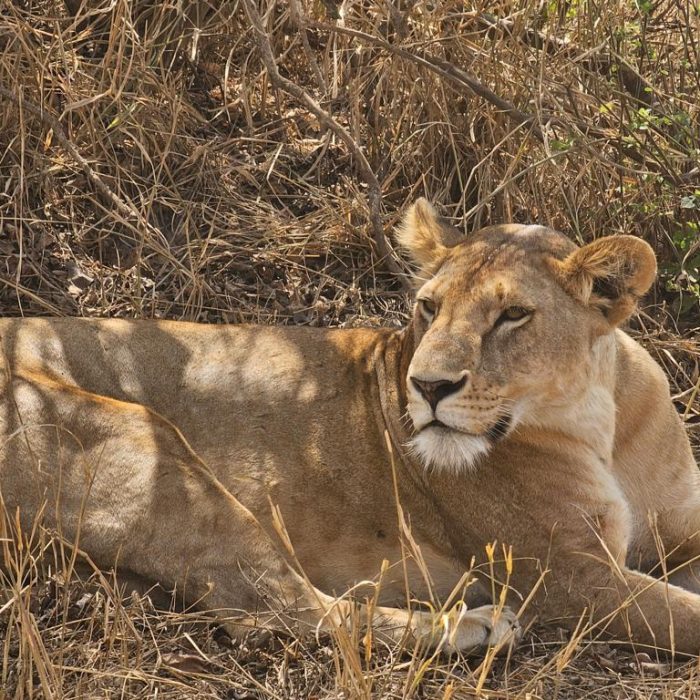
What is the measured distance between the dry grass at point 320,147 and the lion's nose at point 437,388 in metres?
2.00

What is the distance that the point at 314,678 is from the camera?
3.88m

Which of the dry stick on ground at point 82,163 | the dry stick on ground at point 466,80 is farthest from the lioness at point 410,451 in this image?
the dry stick on ground at point 466,80

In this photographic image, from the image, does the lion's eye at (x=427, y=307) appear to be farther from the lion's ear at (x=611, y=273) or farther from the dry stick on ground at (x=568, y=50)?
the dry stick on ground at (x=568, y=50)

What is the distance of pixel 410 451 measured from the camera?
171 inches

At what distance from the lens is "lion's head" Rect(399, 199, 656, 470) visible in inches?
152

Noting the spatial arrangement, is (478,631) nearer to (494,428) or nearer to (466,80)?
(494,428)

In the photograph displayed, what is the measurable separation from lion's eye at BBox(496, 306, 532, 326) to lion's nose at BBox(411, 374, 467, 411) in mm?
282

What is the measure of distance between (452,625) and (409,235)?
4.58 feet

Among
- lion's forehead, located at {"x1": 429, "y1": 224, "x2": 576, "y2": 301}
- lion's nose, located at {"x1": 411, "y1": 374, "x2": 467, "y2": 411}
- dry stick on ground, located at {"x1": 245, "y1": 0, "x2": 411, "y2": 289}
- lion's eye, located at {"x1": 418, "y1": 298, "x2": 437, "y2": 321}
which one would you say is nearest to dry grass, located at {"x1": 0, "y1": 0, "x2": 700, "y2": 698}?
dry stick on ground, located at {"x1": 245, "y1": 0, "x2": 411, "y2": 289}

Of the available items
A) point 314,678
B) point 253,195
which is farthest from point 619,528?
point 253,195

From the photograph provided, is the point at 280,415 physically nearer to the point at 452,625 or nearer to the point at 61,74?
the point at 452,625

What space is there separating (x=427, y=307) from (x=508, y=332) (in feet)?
1.09

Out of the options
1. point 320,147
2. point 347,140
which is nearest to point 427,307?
point 347,140

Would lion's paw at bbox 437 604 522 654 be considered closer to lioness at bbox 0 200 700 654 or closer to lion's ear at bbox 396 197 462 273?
lioness at bbox 0 200 700 654
